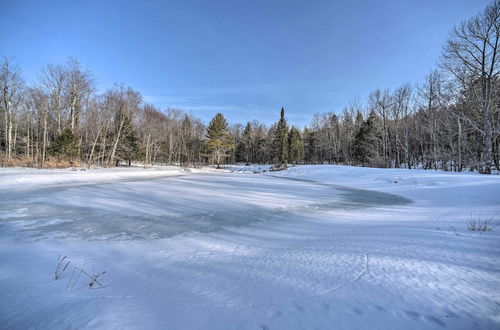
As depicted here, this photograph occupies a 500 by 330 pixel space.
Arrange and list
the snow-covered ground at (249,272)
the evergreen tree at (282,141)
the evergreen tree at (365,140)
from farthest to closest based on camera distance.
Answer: the evergreen tree at (282,141), the evergreen tree at (365,140), the snow-covered ground at (249,272)

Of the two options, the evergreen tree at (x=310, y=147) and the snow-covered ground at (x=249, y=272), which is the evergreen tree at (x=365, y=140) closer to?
the evergreen tree at (x=310, y=147)

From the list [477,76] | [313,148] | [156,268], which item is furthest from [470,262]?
[313,148]

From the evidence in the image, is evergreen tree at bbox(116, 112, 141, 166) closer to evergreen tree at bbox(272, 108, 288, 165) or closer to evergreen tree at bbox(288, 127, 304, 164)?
evergreen tree at bbox(272, 108, 288, 165)

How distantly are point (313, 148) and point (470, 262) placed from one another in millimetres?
54277

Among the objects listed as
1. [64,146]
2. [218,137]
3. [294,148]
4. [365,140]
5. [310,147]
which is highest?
[218,137]

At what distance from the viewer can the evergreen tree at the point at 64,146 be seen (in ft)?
72.3

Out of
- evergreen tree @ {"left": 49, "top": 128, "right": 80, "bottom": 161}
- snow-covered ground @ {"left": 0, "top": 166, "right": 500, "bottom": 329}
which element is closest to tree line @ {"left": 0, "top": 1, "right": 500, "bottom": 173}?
evergreen tree @ {"left": 49, "top": 128, "right": 80, "bottom": 161}

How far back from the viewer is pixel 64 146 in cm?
2212

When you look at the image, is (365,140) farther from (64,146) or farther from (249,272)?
(64,146)

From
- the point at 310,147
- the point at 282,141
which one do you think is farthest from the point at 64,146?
the point at 310,147

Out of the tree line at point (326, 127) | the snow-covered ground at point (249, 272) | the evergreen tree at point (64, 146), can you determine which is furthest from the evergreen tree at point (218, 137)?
the snow-covered ground at point (249, 272)

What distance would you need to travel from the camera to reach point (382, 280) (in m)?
2.11

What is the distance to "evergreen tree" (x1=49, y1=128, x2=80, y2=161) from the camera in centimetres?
2205

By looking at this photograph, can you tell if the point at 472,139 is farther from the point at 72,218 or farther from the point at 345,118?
the point at 72,218
